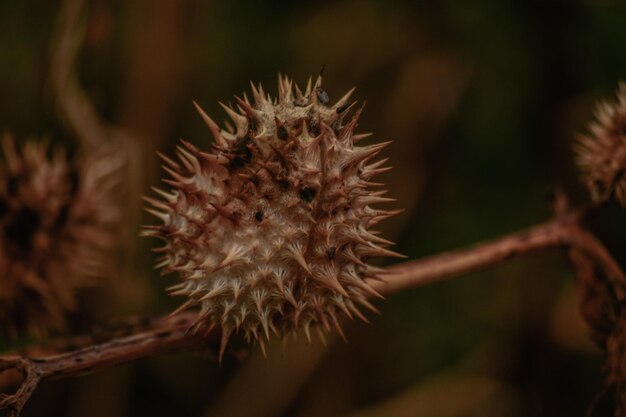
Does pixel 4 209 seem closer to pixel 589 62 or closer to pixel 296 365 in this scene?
pixel 296 365

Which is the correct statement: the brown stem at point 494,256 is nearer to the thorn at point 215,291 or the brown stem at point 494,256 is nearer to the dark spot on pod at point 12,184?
the thorn at point 215,291

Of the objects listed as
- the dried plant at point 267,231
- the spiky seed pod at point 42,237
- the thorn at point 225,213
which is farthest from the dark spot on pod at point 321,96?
the spiky seed pod at point 42,237

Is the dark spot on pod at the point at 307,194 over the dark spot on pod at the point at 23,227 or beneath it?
beneath

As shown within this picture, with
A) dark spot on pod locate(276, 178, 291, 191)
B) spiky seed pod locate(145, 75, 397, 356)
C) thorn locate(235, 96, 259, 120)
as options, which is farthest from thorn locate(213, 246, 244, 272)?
thorn locate(235, 96, 259, 120)

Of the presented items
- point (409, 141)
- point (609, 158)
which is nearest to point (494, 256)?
point (609, 158)

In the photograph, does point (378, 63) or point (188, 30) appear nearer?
point (188, 30)

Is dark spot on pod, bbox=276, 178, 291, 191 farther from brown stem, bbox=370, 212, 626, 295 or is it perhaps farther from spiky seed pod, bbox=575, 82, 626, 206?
spiky seed pod, bbox=575, 82, 626, 206

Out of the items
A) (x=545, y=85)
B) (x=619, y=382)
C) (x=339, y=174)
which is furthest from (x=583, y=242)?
(x=545, y=85)
